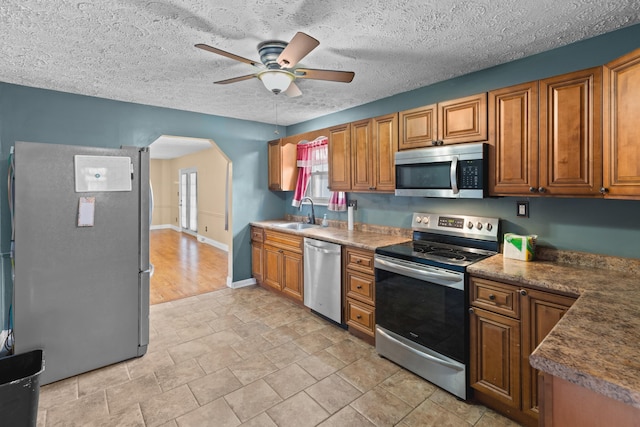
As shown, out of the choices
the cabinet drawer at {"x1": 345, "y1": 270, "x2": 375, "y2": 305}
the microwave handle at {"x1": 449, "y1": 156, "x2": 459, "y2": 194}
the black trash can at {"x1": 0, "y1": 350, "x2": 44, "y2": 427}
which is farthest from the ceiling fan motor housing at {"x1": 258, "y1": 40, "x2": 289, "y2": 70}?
the black trash can at {"x1": 0, "y1": 350, "x2": 44, "y2": 427}

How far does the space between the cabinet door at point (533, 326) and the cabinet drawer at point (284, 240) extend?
7.67ft

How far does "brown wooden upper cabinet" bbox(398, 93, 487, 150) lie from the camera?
237 cm

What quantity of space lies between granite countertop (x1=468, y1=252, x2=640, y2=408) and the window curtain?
6.81 ft

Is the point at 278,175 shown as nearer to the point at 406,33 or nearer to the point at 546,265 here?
the point at 406,33

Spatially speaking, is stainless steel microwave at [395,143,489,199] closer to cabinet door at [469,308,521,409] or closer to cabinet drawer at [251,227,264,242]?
cabinet door at [469,308,521,409]

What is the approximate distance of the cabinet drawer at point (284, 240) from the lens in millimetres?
3711

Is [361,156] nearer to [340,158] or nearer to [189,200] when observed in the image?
[340,158]

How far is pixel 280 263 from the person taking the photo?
4.04 m

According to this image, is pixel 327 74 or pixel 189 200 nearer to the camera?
pixel 327 74

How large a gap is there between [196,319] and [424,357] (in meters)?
2.43

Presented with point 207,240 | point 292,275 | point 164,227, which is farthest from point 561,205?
point 164,227

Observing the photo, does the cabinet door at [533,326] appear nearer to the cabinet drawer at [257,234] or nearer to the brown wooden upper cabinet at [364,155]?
the brown wooden upper cabinet at [364,155]

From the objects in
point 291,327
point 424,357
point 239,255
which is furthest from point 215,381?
point 239,255

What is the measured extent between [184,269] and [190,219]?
166 inches
